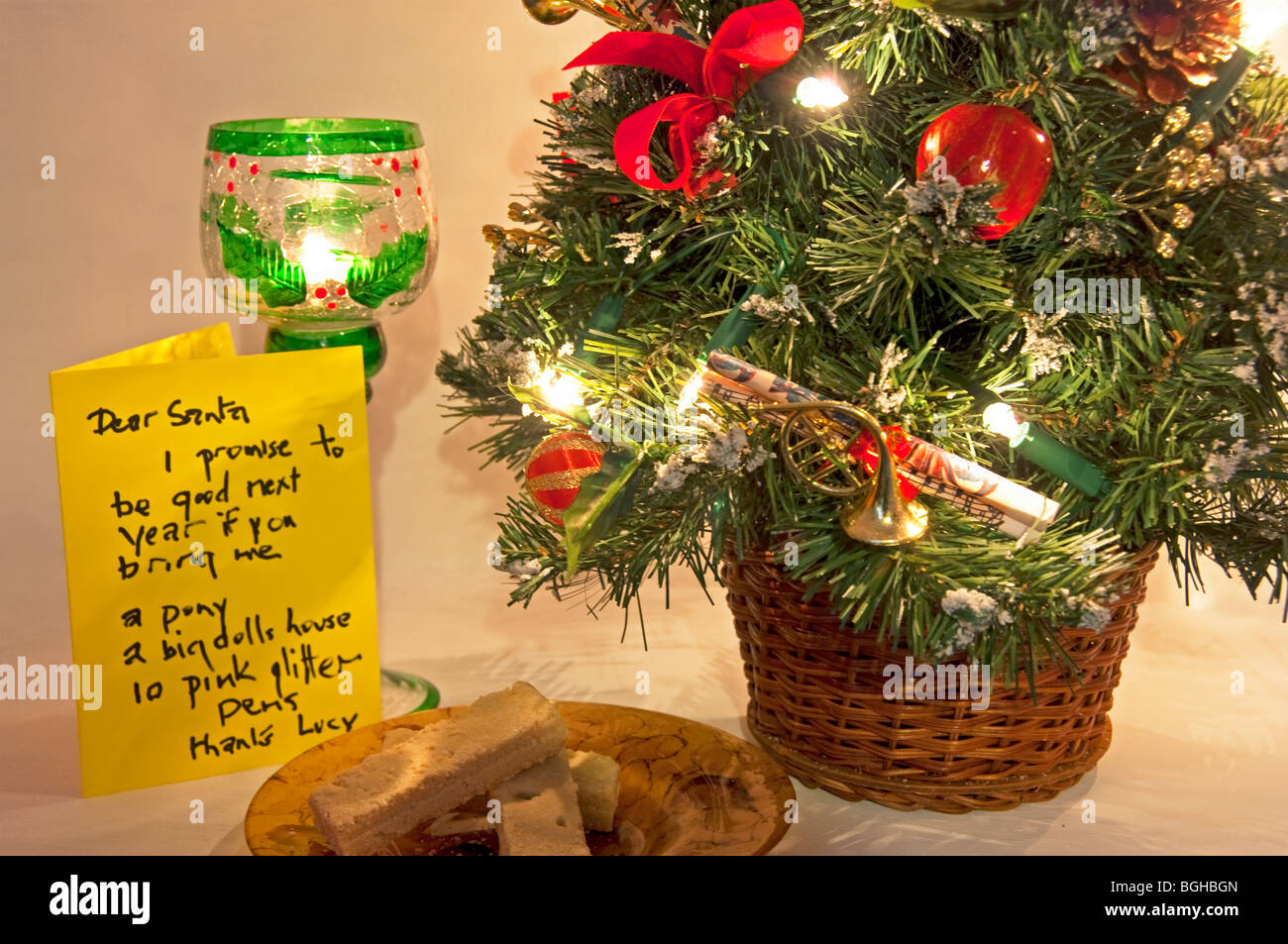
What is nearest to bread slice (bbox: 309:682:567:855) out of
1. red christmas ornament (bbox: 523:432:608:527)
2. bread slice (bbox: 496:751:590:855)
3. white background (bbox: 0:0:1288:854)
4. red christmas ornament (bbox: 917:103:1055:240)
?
bread slice (bbox: 496:751:590:855)

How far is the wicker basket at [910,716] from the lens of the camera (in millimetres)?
705

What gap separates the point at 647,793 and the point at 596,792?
0.13ft

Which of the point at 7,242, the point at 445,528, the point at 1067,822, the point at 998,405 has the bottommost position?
the point at 1067,822

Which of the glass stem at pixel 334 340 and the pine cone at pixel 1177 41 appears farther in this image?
the glass stem at pixel 334 340

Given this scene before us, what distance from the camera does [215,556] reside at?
2.64ft

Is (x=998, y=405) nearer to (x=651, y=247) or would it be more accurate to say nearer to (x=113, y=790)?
(x=651, y=247)

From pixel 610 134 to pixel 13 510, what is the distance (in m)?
0.73

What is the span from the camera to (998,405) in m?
0.65

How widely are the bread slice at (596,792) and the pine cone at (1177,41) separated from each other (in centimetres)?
Result: 46

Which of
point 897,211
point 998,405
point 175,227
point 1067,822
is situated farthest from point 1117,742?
point 175,227

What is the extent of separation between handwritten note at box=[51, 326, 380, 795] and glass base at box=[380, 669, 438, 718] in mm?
47

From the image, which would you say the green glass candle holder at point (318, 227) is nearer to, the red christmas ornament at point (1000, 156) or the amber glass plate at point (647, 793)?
the amber glass plate at point (647, 793)

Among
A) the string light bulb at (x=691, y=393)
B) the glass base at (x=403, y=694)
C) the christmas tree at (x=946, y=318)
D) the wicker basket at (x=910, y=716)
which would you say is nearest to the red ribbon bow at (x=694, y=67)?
the christmas tree at (x=946, y=318)

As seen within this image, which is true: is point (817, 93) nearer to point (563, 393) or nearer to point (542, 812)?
point (563, 393)
